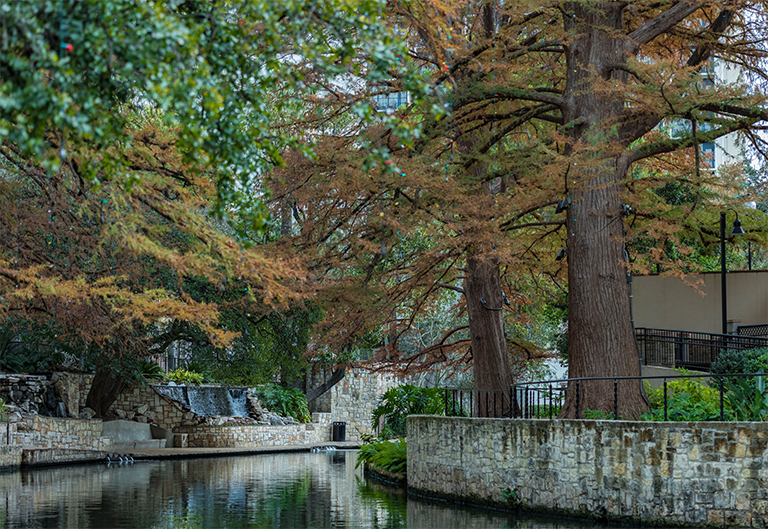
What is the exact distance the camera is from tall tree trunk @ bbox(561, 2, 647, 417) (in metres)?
14.0

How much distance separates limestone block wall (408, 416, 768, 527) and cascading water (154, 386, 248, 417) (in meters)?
18.2

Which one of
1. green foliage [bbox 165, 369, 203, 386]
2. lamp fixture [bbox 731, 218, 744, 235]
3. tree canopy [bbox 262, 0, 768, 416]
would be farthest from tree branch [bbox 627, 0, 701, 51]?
green foliage [bbox 165, 369, 203, 386]

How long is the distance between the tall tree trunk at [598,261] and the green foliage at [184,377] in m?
21.0

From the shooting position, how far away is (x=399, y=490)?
16.6 m

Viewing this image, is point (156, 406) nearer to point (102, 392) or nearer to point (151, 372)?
point (151, 372)

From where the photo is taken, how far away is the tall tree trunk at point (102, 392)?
2648 cm

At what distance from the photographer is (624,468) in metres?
11.7

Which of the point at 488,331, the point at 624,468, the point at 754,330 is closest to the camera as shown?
the point at 624,468

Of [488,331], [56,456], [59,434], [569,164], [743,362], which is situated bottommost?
[56,456]

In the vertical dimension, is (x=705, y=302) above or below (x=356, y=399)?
above

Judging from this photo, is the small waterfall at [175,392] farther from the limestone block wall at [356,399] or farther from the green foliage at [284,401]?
the limestone block wall at [356,399]

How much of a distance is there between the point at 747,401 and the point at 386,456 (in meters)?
9.27

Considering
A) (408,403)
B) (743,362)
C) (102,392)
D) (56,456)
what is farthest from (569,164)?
(102,392)

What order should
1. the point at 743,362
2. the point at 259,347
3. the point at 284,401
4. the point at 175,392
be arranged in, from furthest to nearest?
the point at 284,401 → the point at 175,392 → the point at 259,347 → the point at 743,362
